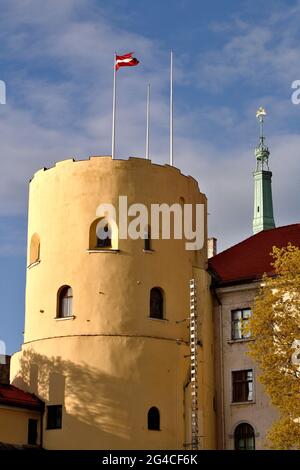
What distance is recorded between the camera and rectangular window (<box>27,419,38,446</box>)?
5187 centimetres

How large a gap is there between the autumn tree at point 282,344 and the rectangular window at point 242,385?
6.51 meters

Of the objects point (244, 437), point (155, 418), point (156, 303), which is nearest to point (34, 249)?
point (156, 303)

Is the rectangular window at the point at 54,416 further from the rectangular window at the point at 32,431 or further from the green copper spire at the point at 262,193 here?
the green copper spire at the point at 262,193

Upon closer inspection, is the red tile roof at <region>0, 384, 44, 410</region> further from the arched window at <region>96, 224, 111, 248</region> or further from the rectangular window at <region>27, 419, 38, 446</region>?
the arched window at <region>96, 224, 111, 248</region>

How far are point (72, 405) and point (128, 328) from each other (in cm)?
472

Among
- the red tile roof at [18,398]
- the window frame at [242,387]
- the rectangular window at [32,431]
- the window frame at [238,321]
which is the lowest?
the rectangular window at [32,431]

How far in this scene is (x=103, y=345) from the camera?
51969 mm

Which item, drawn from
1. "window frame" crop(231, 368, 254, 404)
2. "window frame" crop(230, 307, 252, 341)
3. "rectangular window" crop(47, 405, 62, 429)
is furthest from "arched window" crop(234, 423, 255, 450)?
"rectangular window" crop(47, 405, 62, 429)

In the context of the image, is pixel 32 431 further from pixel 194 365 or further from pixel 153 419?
pixel 194 365

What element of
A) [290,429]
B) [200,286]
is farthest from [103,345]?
[290,429]

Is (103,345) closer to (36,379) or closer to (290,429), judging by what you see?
(36,379)

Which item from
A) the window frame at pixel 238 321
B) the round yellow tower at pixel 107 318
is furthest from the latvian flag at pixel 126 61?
the window frame at pixel 238 321

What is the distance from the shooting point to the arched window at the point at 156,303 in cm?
5394
